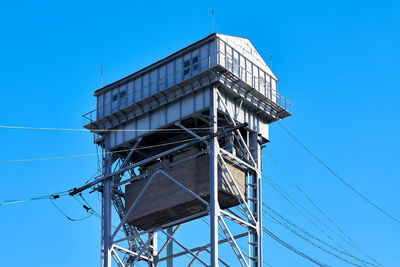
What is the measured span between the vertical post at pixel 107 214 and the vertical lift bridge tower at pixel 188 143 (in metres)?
0.07

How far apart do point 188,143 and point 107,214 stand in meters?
8.37

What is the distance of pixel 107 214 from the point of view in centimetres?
7612

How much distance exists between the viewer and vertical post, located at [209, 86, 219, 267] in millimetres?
68188

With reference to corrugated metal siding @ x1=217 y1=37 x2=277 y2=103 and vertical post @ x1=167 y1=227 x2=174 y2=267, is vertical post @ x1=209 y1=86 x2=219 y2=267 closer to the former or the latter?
corrugated metal siding @ x1=217 y1=37 x2=277 y2=103

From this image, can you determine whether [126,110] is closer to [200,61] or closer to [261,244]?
[200,61]

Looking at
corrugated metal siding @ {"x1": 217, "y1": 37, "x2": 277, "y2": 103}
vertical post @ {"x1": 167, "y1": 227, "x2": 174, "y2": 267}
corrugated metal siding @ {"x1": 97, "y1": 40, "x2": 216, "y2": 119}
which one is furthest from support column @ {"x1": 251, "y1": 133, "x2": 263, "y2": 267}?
vertical post @ {"x1": 167, "y1": 227, "x2": 174, "y2": 267}

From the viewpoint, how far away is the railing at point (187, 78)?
72.4 m

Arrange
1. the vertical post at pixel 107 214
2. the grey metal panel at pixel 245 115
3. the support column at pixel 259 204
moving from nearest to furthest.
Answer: the support column at pixel 259 204
the grey metal panel at pixel 245 115
the vertical post at pixel 107 214

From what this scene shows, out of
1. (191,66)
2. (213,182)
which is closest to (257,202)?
(213,182)

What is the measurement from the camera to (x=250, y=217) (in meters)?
72.4

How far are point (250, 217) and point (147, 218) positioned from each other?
7.10 meters

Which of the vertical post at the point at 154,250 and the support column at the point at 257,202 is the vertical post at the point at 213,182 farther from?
the vertical post at the point at 154,250

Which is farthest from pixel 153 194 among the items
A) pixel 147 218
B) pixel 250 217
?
pixel 250 217

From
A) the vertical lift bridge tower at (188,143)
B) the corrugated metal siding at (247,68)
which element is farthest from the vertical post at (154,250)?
the corrugated metal siding at (247,68)
